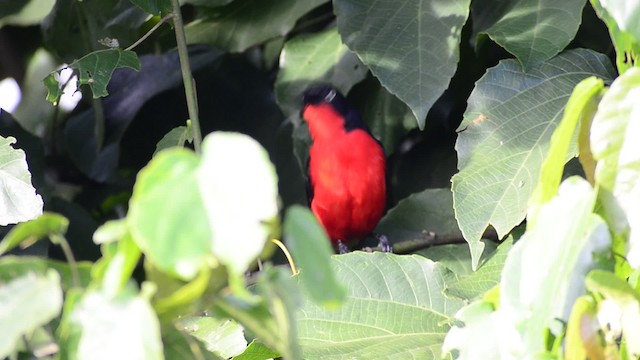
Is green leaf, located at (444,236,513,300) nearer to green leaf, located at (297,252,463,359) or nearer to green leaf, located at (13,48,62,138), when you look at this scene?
green leaf, located at (297,252,463,359)

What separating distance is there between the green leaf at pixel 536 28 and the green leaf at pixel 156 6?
0.71 metres

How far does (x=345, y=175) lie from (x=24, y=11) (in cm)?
130

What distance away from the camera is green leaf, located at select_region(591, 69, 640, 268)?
2.63 ft

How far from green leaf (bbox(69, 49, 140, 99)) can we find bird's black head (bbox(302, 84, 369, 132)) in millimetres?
905

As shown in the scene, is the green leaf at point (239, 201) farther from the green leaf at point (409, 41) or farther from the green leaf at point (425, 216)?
the green leaf at point (425, 216)

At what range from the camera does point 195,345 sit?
2.36 ft

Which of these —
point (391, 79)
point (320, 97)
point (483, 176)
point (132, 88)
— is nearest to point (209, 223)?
point (483, 176)

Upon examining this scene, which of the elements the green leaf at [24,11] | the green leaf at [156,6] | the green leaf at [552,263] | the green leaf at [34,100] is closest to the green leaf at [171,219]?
the green leaf at [552,263]

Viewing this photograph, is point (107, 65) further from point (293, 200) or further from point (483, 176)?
point (293, 200)

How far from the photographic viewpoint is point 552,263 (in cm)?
72

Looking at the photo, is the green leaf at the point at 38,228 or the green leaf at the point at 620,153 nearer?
the green leaf at the point at 38,228

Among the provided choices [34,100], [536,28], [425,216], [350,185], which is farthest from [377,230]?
[34,100]

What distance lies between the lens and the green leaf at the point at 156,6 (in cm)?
201

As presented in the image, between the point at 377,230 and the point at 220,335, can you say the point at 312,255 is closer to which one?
the point at 220,335
